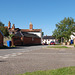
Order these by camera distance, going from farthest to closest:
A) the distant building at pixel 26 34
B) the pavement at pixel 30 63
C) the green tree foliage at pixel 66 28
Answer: the green tree foliage at pixel 66 28
the distant building at pixel 26 34
the pavement at pixel 30 63

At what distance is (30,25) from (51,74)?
72.5 metres

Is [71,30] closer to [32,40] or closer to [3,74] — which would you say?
[32,40]

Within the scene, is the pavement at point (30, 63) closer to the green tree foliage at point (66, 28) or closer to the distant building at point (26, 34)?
the distant building at point (26, 34)

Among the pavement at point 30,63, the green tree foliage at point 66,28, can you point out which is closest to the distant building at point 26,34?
the green tree foliage at point 66,28

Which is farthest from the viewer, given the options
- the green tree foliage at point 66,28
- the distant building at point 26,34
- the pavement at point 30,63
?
the green tree foliage at point 66,28

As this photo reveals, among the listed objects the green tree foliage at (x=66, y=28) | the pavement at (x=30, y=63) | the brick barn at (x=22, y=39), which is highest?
the green tree foliage at (x=66, y=28)

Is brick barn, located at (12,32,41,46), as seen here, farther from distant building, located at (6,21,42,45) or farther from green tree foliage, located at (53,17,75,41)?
green tree foliage, located at (53,17,75,41)

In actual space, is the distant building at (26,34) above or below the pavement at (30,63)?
above

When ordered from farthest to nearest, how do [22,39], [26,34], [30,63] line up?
[26,34], [22,39], [30,63]

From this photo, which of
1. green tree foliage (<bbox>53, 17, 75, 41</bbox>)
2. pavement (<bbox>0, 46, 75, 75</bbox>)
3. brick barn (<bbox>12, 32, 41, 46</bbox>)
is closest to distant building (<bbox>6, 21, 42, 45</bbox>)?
brick barn (<bbox>12, 32, 41, 46</bbox>)

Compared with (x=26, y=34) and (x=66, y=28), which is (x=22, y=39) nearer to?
(x=26, y=34)

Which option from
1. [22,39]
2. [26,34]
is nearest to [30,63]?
[22,39]

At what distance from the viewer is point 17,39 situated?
4806 cm

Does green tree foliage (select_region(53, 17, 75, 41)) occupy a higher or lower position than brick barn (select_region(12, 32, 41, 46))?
higher
